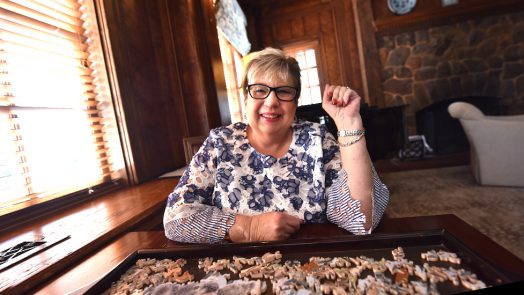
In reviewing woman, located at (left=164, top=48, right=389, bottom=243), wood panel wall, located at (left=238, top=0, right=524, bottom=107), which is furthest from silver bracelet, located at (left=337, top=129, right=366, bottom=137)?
wood panel wall, located at (left=238, top=0, right=524, bottom=107)

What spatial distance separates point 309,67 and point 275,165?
4.89 meters

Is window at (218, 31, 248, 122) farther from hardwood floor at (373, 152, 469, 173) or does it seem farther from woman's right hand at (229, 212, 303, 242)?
woman's right hand at (229, 212, 303, 242)

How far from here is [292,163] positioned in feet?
3.68

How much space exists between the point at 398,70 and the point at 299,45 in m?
1.83

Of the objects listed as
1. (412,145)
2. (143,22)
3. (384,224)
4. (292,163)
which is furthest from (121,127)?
(412,145)

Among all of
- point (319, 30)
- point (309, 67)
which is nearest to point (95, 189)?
point (309, 67)

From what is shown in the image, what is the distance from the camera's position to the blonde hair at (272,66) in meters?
1.10

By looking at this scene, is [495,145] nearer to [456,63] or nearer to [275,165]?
[456,63]

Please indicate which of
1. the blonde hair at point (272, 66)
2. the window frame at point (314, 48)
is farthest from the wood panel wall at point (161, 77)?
the window frame at point (314, 48)

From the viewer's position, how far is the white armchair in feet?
8.60

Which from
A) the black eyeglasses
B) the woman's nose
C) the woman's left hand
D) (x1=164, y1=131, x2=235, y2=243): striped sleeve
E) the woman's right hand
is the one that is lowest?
the woman's right hand

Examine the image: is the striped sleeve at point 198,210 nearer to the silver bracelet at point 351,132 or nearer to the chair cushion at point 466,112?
the silver bracelet at point 351,132

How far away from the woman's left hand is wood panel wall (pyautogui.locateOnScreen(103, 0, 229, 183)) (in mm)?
1360

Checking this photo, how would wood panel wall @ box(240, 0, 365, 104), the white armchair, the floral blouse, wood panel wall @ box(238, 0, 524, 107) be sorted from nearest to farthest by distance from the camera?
the floral blouse, the white armchair, wood panel wall @ box(238, 0, 524, 107), wood panel wall @ box(240, 0, 365, 104)
